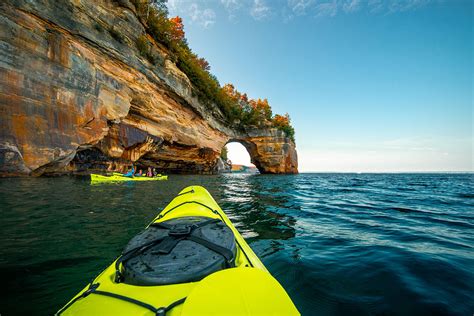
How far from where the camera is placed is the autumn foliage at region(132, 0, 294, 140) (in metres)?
16.9

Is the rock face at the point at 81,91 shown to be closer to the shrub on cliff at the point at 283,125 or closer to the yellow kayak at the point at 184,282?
the yellow kayak at the point at 184,282

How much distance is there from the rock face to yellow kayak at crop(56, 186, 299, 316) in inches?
480

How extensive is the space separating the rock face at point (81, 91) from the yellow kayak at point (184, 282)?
480 inches

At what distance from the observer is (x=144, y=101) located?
1605 centimetres

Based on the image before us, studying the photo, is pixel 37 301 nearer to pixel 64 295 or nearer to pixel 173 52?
pixel 64 295

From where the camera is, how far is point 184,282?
1.45m

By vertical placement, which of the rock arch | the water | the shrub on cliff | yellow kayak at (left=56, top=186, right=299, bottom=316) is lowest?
the water

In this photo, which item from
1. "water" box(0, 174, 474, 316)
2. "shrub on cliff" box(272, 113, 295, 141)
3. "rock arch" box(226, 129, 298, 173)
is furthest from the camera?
"shrub on cliff" box(272, 113, 295, 141)

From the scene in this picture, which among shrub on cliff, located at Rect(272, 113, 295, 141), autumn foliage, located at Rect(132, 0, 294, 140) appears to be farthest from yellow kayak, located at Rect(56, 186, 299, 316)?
shrub on cliff, located at Rect(272, 113, 295, 141)

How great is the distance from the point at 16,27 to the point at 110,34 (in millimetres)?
4757

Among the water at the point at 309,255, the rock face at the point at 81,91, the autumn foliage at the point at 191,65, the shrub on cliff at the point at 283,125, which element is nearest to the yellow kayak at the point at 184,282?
the water at the point at 309,255

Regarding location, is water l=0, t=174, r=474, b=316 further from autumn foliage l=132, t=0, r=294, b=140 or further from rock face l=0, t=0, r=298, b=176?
autumn foliage l=132, t=0, r=294, b=140

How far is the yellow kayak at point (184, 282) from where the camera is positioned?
1046mm

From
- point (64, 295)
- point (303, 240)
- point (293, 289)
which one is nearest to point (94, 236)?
point (64, 295)
